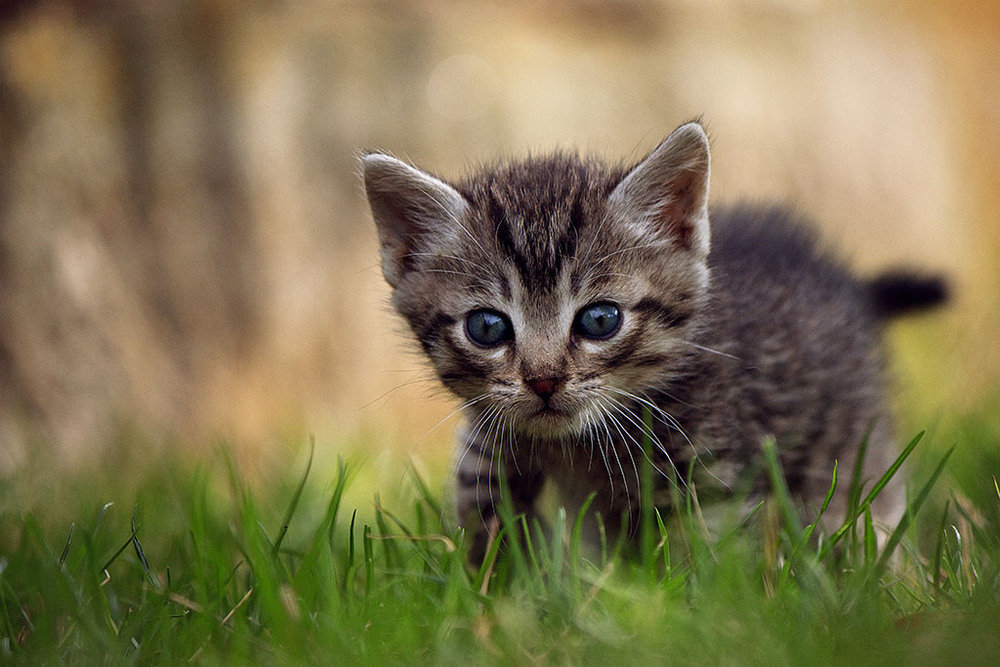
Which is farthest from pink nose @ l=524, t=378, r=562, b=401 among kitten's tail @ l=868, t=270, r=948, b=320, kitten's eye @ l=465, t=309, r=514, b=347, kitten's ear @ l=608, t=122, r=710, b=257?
kitten's tail @ l=868, t=270, r=948, b=320

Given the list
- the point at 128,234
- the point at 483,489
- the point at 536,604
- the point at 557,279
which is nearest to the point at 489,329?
the point at 557,279

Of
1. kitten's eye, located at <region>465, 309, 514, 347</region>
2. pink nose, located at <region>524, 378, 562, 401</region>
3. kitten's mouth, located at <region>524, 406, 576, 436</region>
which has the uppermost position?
kitten's eye, located at <region>465, 309, 514, 347</region>

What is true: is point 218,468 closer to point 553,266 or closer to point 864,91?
point 553,266

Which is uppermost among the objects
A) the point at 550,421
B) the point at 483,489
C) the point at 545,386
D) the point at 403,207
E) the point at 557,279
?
the point at 403,207

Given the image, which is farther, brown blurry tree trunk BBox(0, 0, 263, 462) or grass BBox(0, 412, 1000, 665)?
brown blurry tree trunk BBox(0, 0, 263, 462)

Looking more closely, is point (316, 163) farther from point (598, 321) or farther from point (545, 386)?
point (545, 386)

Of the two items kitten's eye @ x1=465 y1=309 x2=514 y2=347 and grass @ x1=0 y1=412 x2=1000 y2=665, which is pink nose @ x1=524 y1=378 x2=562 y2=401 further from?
grass @ x1=0 y1=412 x2=1000 y2=665

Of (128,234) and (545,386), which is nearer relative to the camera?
(545,386)
